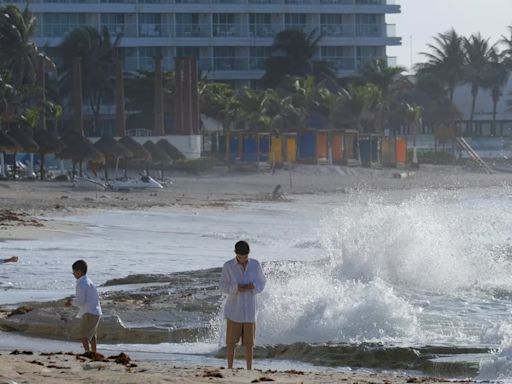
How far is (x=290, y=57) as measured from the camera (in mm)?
89250

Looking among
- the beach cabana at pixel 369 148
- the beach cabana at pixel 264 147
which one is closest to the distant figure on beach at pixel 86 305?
the beach cabana at pixel 264 147

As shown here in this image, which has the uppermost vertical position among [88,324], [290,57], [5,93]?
[290,57]

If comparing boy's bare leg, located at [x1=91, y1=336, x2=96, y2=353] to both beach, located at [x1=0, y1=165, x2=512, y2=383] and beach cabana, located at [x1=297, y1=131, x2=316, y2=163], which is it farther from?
beach cabana, located at [x1=297, y1=131, x2=316, y2=163]

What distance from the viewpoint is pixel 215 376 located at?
10625 mm

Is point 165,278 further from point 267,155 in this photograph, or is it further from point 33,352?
point 267,155

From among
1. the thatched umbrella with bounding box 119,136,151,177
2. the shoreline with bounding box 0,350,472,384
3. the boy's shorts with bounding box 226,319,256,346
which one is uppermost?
the boy's shorts with bounding box 226,319,256,346

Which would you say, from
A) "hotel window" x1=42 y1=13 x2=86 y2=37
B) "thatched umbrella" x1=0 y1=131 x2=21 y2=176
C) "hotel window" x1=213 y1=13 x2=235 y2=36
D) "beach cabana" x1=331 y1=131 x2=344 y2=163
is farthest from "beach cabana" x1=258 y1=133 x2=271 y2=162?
"hotel window" x1=213 y1=13 x2=235 y2=36

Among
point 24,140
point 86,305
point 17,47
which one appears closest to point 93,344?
point 86,305

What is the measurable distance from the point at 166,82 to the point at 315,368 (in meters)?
64.2

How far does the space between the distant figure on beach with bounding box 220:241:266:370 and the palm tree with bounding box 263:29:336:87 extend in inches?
3052

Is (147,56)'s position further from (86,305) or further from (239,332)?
(239,332)

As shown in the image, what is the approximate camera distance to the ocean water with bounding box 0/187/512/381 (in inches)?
582

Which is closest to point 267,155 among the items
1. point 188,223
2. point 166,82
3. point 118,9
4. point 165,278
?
point 166,82

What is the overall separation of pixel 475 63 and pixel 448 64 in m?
2.15
